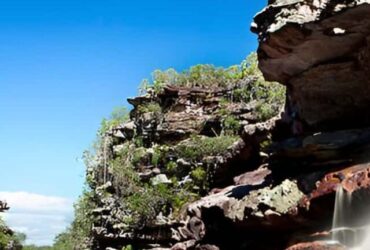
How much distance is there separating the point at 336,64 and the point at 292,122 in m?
3.29

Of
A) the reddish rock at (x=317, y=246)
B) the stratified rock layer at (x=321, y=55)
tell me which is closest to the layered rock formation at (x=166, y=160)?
the stratified rock layer at (x=321, y=55)

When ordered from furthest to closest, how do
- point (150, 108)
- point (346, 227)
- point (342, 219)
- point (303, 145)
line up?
point (150, 108)
point (303, 145)
point (342, 219)
point (346, 227)

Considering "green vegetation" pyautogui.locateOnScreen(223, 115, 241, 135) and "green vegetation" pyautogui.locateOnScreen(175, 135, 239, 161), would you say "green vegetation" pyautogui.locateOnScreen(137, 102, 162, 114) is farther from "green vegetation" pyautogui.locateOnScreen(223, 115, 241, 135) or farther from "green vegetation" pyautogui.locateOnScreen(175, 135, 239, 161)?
"green vegetation" pyautogui.locateOnScreen(223, 115, 241, 135)

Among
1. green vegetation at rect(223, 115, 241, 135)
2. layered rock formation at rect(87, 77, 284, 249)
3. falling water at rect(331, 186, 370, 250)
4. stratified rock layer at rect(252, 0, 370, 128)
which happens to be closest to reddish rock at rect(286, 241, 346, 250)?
falling water at rect(331, 186, 370, 250)

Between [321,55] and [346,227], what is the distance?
208 inches

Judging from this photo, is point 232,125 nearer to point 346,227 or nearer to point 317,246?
point 317,246

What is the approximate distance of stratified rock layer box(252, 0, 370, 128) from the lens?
13703 millimetres

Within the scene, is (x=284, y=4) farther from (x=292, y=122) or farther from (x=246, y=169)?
(x=246, y=169)

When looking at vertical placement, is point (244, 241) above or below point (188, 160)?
below

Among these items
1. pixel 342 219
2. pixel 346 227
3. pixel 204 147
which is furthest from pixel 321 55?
pixel 204 147

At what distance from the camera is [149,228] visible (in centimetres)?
2900

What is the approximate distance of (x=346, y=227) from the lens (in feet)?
40.9

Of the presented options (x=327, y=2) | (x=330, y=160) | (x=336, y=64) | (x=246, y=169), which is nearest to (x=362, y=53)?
(x=336, y=64)

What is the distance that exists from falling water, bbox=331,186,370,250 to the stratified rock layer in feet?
11.7
